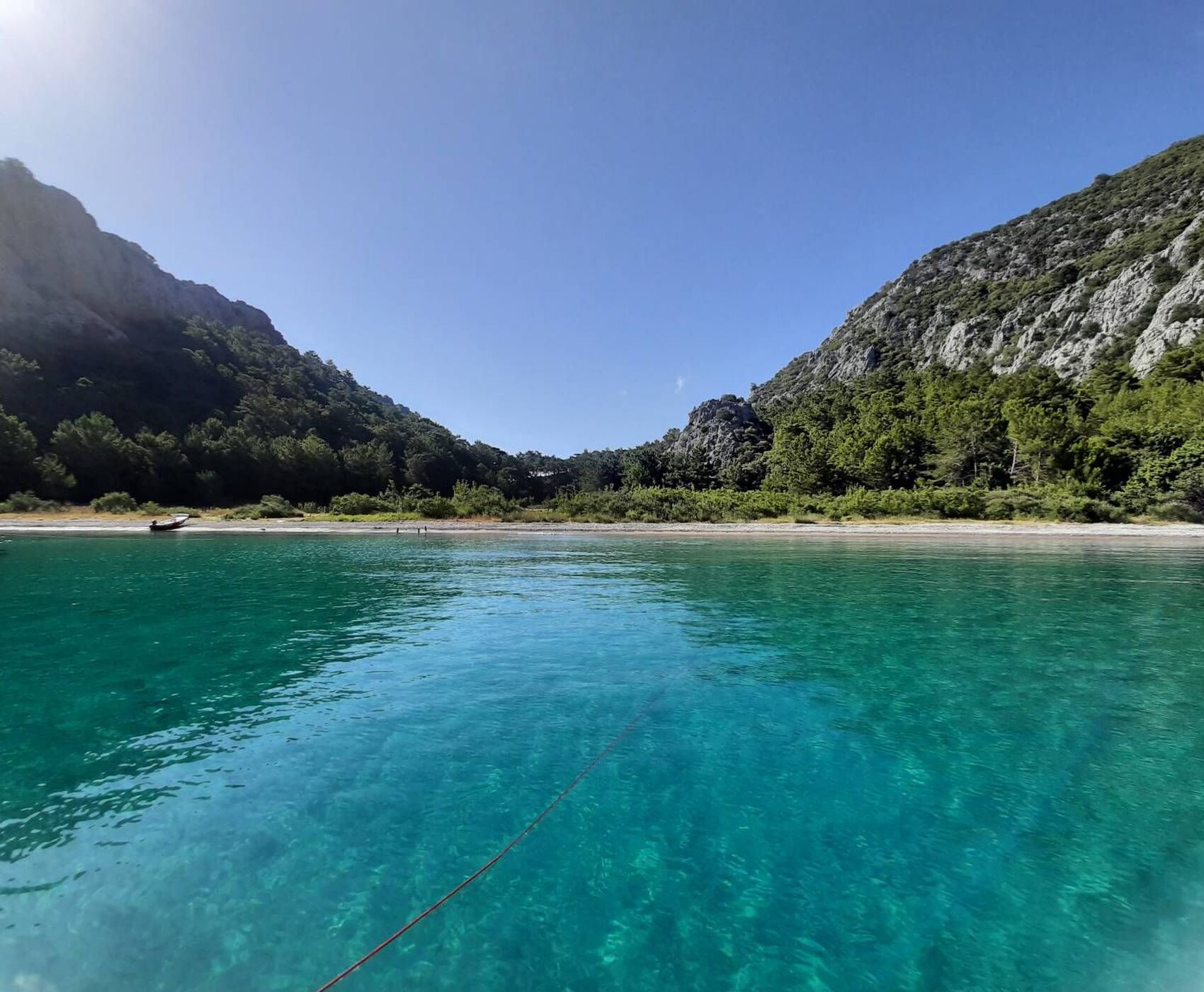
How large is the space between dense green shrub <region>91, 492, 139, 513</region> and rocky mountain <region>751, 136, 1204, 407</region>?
94.7m

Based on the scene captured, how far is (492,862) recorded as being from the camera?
156 inches

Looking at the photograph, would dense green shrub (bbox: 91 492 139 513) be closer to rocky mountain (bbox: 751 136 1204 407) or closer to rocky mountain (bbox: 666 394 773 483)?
rocky mountain (bbox: 666 394 773 483)

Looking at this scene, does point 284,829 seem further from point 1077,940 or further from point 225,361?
point 225,361

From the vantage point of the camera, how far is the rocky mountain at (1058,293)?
64.6m

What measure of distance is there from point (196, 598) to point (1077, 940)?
1694 cm

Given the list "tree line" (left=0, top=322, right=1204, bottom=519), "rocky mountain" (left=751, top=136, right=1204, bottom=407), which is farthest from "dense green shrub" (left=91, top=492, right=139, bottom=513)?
"rocky mountain" (left=751, top=136, right=1204, bottom=407)

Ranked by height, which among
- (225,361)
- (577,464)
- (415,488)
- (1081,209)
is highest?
(1081,209)

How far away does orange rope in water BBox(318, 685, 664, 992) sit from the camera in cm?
299

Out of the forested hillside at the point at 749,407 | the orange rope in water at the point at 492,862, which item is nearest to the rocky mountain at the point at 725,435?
the forested hillside at the point at 749,407

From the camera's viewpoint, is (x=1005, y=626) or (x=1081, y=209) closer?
(x=1005, y=626)

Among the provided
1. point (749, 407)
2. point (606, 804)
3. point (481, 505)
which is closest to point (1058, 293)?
point (749, 407)

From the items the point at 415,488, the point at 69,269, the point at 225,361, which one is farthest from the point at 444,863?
the point at 69,269

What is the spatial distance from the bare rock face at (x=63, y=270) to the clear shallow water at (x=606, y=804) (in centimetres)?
7955

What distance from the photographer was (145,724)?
6.22 m
